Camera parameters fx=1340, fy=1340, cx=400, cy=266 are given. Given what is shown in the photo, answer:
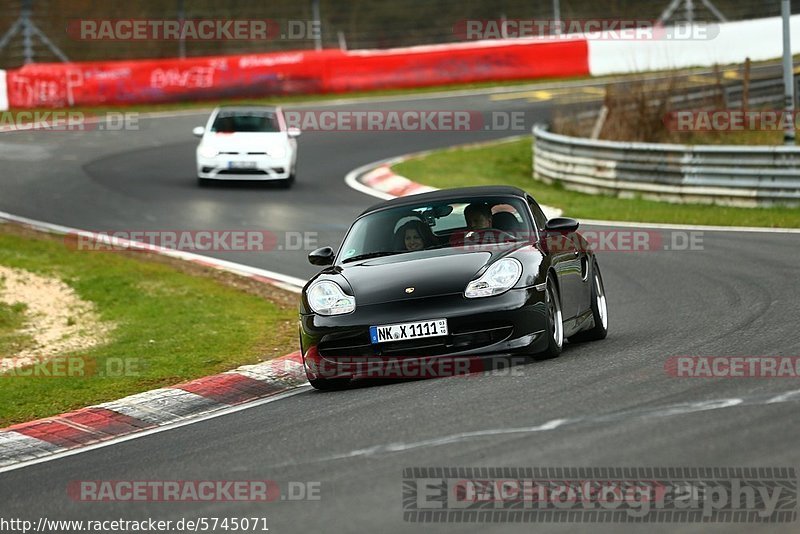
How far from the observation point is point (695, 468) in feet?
18.7

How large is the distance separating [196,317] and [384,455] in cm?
672

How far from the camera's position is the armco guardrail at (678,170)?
62.4 feet

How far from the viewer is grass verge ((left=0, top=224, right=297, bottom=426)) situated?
32.6 feet

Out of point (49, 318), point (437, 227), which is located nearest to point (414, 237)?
point (437, 227)

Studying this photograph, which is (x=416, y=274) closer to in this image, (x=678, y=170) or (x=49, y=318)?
(x=49, y=318)

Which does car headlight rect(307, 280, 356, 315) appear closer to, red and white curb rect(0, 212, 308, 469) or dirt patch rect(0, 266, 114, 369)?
red and white curb rect(0, 212, 308, 469)

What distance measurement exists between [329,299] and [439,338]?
2.87ft

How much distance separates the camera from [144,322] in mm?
12773
